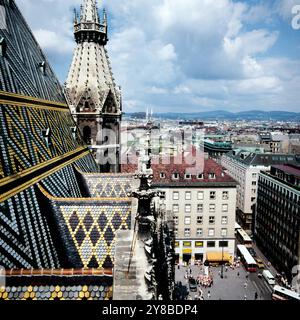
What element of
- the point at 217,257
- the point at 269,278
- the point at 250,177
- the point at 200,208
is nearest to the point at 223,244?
the point at 217,257

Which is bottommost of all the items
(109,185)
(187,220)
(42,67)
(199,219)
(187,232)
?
(187,232)

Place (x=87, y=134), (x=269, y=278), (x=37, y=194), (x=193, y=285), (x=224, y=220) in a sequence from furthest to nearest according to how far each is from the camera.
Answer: (x=224, y=220), (x=269, y=278), (x=193, y=285), (x=87, y=134), (x=37, y=194)

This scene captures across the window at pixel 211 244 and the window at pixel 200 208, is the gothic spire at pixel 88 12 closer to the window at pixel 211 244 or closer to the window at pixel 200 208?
the window at pixel 200 208

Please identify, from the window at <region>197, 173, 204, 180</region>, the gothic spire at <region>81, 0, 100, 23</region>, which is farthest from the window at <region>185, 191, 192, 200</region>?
the gothic spire at <region>81, 0, 100, 23</region>

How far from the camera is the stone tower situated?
34438 mm

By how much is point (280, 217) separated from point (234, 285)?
16.3 meters

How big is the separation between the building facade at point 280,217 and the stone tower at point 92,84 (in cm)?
3067

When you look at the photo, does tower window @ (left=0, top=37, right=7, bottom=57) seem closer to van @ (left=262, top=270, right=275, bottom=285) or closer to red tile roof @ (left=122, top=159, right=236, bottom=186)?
red tile roof @ (left=122, top=159, right=236, bottom=186)

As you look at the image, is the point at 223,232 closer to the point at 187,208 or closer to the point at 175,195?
the point at 187,208

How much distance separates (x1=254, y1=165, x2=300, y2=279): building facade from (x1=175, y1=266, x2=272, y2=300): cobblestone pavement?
659cm

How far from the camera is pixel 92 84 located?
34438 millimetres

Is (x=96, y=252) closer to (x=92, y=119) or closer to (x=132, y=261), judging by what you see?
(x=132, y=261)

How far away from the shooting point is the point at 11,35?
62.0 ft

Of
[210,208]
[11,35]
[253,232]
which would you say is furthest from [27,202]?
[253,232]
